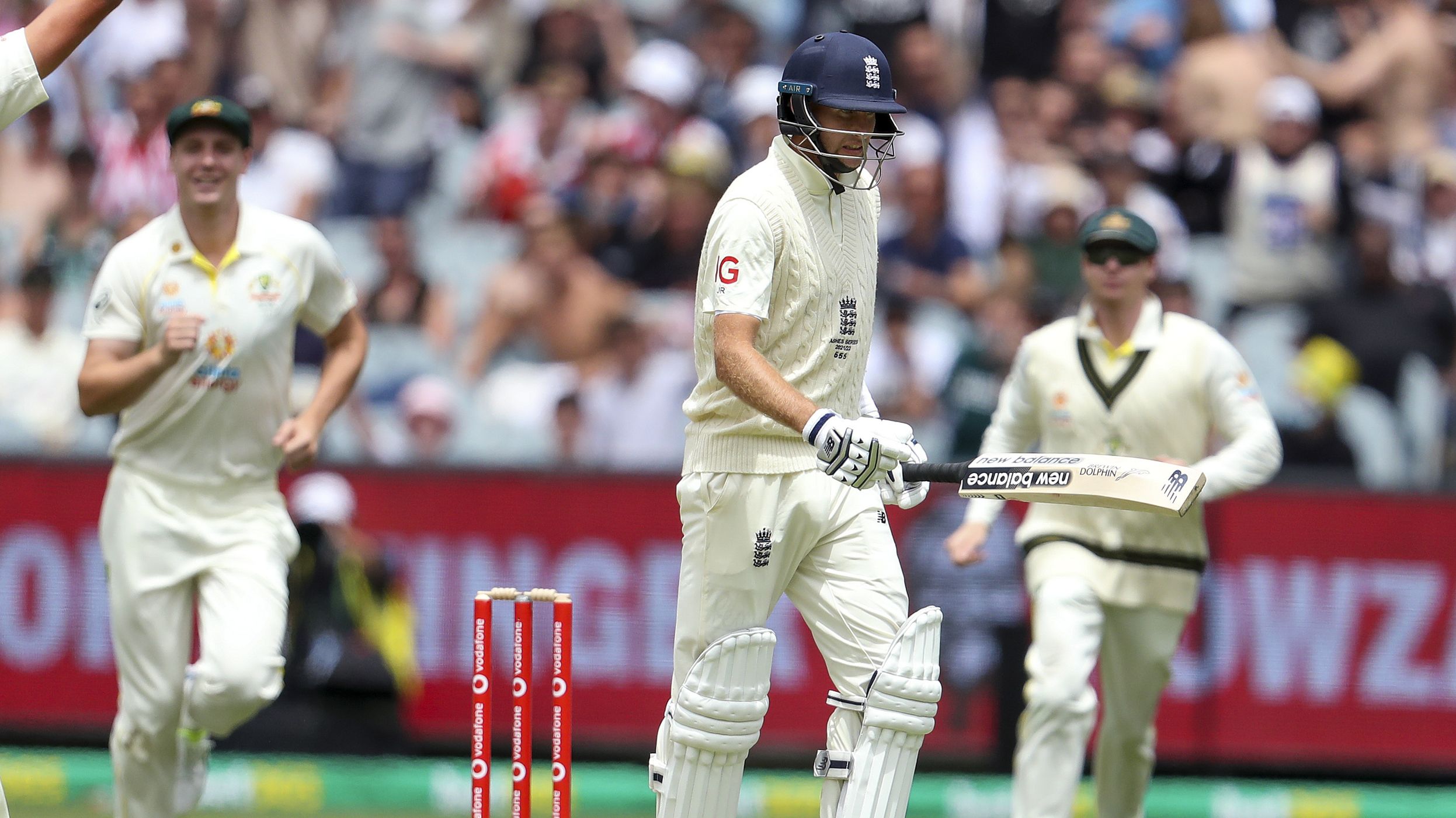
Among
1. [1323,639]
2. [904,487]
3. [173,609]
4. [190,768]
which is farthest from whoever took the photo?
[1323,639]

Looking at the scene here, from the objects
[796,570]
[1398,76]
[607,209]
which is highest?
[1398,76]

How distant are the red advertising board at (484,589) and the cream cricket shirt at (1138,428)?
1.78 meters

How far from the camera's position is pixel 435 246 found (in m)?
10.8

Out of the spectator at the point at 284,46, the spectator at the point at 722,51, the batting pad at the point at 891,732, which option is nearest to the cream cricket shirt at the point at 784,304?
the batting pad at the point at 891,732

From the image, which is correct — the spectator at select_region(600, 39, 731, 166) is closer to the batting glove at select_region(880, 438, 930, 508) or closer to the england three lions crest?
the england three lions crest

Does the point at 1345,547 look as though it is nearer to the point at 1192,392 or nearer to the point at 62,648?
the point at 1192,392

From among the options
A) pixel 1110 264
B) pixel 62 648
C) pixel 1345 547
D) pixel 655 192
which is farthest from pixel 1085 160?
pixel 62 648

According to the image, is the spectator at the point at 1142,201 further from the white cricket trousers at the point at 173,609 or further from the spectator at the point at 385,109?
the white cricket trousers at the point at 173,609

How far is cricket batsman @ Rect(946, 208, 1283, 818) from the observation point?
6141 millimetres

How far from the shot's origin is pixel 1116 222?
20.6 ft

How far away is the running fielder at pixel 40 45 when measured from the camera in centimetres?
377

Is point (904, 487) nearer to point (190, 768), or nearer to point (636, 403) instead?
point (190, 768)

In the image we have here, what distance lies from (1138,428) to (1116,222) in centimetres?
70

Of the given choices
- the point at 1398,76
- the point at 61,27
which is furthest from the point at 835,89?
the point at 1398,76
